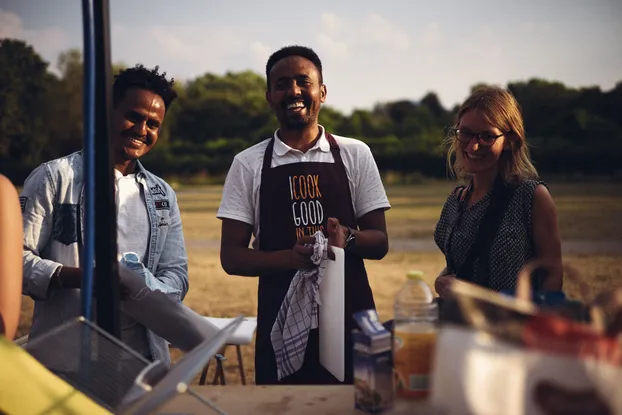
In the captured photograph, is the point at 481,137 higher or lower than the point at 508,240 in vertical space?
higher

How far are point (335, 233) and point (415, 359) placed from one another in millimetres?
995

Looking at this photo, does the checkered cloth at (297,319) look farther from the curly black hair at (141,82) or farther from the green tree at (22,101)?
the green tree at (22,101)

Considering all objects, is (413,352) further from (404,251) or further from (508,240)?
(404,251)

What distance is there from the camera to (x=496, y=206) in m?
2.22

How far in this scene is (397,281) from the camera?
1050cm

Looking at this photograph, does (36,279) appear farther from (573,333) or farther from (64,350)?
(573,333)

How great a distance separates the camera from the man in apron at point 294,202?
8.05 ft

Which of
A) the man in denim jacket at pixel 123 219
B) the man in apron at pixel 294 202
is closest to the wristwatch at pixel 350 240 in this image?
the man in apron at pixel 294 202

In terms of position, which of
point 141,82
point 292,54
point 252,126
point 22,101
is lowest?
point 141,82

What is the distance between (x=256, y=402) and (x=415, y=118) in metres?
41.4

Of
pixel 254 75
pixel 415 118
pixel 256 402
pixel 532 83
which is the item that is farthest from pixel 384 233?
pixel 254 75

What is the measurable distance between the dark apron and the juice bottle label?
43.3 inches

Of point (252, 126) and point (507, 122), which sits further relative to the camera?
point (252, 126)

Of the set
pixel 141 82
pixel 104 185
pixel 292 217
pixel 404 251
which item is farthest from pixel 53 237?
pixel 404 251
